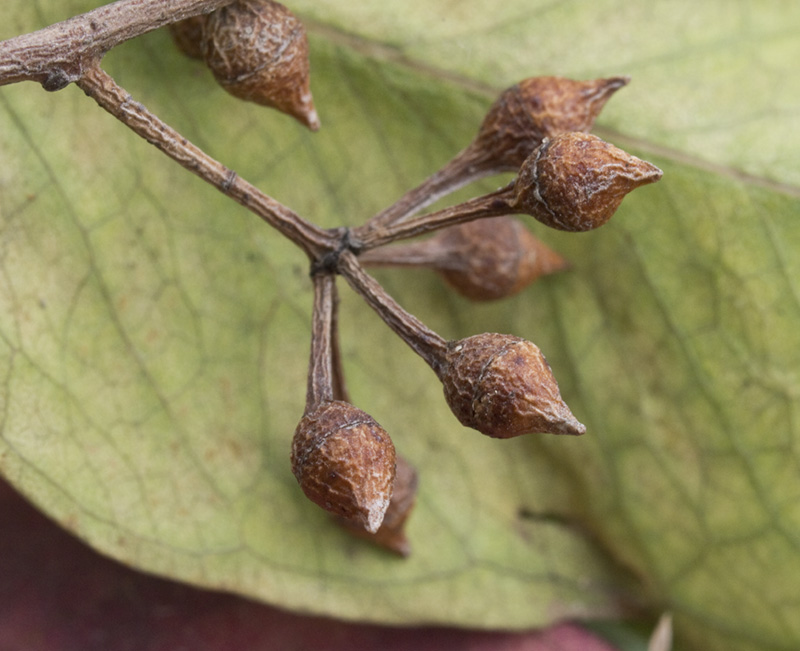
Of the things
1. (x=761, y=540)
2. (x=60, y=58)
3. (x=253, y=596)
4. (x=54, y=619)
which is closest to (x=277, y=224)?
(x=60, y=58)

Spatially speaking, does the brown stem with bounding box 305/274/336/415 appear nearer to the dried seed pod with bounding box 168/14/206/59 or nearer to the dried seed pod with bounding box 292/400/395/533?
the dried seed pod with bounding box 292/400/395/533

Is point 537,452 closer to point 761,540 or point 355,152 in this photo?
point 761,540

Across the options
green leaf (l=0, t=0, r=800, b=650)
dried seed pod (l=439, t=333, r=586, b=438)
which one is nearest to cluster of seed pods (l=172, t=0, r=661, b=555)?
dried seed pod (l=439, t=333, r=586, b=438)

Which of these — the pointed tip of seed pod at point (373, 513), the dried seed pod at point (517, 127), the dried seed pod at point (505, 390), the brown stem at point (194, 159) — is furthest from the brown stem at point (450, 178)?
the pointed tip of seed pod at point (373, 513)

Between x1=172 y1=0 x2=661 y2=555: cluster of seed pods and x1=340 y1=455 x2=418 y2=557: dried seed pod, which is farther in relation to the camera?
x1=340 y1=455 x2=418 y2=557: dried seed pod

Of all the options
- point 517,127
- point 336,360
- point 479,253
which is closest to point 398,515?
point 336,360

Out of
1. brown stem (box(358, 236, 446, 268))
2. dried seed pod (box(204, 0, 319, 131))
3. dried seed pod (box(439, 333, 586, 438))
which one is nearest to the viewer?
dried seed pod (box(439, 333, 586, 438))

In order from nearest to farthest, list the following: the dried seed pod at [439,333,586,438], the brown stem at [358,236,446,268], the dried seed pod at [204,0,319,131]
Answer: the dried seed pod at [439,333,586,438]
the dried seed pod at [204,0,319,131]
the brown stem at [358,236,446,268]
